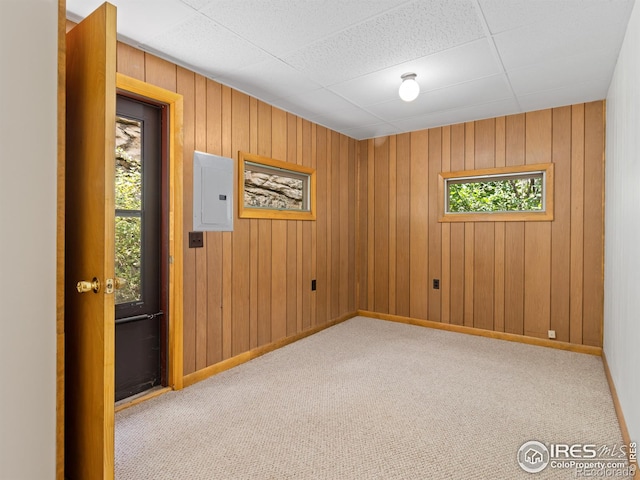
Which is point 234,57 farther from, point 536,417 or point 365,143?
point 536,417

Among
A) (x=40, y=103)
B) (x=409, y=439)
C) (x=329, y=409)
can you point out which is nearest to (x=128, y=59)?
(x=40, y=103)

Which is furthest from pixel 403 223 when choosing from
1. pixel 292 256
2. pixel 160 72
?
pixel 160 72

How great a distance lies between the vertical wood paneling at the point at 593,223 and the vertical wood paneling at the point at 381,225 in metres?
2.00

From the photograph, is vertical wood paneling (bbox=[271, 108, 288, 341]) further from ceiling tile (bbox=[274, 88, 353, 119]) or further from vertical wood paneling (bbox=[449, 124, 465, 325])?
vertical wood paneling (bbox=[449, 124, 465, 325])

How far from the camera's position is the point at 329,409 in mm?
2314

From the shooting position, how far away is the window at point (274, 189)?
322 centimetres

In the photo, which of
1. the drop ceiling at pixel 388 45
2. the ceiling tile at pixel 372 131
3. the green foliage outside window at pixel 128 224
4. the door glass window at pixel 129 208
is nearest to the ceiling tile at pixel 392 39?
the drop ceiling at pixel 388 45

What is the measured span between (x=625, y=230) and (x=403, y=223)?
95.9 inches

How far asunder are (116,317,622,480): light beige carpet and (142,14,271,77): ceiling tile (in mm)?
2315

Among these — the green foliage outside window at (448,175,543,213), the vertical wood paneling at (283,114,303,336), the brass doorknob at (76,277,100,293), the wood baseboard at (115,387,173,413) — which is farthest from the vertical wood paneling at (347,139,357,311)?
the brass doorknob at (76,277,100,293)

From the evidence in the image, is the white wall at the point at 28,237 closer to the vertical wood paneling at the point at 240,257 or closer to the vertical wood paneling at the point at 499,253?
the vertical wood paneling at the point at 240,257

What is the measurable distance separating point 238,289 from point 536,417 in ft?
7.54

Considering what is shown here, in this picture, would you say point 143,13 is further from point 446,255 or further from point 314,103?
point 446,255

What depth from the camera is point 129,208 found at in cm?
247
